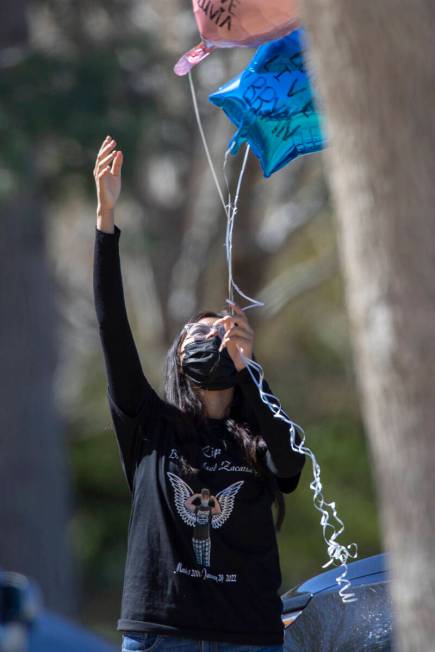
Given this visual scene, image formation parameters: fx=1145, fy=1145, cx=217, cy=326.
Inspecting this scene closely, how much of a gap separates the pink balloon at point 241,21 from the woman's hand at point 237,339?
0.98 m

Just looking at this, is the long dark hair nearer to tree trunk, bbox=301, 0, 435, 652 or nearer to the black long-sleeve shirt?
the black long-sleeve shirt

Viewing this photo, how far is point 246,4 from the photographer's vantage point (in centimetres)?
378

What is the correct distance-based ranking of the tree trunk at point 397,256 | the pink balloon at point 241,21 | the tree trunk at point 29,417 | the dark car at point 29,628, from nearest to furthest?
the tree trunk at point 397,256, the dark car at point 29,628, the pink balloon at point 241,21, the tree trunk at point 29,417

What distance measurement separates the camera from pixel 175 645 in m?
3.07

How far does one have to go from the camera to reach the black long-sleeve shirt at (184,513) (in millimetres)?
3102

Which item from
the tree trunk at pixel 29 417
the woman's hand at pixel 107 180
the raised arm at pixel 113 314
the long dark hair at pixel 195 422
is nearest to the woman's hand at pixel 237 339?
the long dark hair at pixel 195 422

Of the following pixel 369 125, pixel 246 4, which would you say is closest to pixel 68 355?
pixel 246 4

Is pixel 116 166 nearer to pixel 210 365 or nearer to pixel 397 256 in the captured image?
pixel 210 365

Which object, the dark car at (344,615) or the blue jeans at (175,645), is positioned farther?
the dark car at (344,615)

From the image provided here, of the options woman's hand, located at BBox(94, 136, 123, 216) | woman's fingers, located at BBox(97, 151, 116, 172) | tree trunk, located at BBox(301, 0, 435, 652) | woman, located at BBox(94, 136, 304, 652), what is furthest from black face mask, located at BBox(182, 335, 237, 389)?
tree trunk, located at BBox(301, 0, 435, 652)

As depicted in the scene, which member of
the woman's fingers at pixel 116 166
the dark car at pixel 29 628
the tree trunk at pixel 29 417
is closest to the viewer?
the dark car at pixel 29 628

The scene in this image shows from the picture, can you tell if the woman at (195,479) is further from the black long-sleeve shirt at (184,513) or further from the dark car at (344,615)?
the dark car at (344,615)

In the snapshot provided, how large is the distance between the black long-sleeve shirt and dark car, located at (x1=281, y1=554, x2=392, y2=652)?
37 cm

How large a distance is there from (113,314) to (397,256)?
121cm
